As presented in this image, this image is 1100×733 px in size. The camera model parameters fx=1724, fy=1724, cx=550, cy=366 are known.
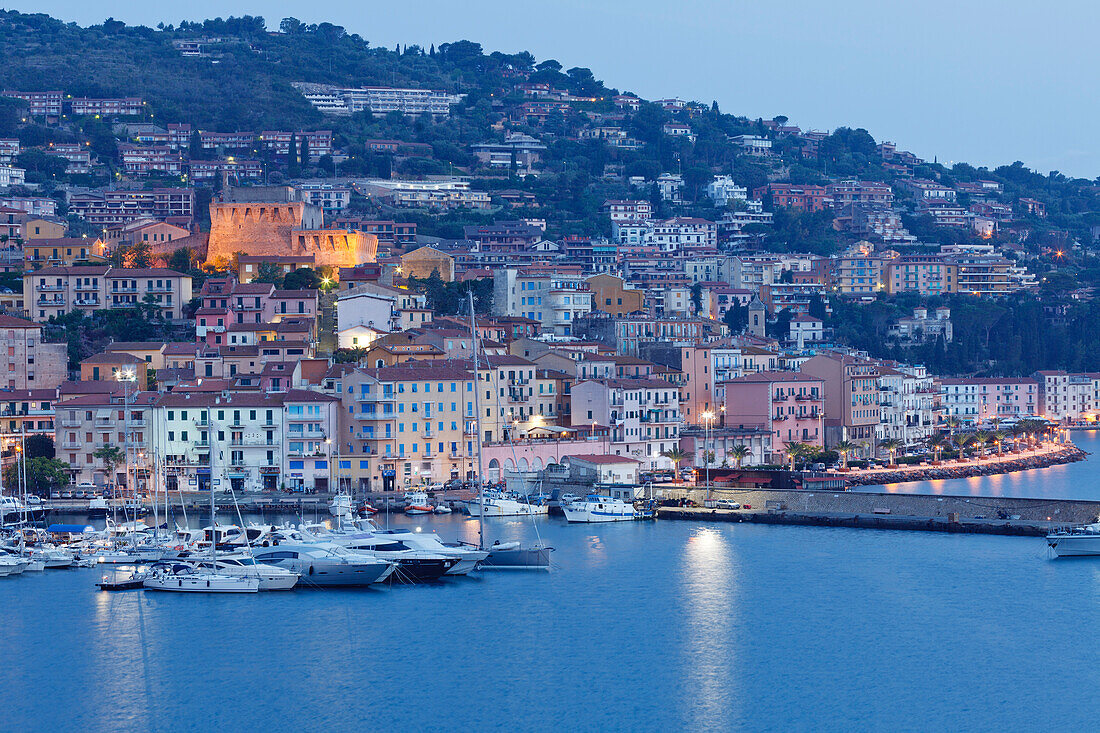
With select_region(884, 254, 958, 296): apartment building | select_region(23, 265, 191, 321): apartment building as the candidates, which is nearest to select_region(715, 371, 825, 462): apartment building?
select_region(23, 265, 191, 321): apartment building

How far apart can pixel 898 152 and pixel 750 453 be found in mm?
79390

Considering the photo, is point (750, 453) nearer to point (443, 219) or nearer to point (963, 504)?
point (963, 504)

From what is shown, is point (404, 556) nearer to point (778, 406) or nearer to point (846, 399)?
point (778, 406)

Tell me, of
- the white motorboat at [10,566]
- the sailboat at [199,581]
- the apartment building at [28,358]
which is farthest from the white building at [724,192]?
the sailboat at [199,581]

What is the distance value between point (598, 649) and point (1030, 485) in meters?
25.3

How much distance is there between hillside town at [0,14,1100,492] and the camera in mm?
42156

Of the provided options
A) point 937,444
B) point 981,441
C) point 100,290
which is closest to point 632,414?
point 937,444

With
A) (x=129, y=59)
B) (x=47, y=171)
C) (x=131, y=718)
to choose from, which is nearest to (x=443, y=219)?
(x=47, y=171)

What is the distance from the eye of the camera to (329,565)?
3041cm

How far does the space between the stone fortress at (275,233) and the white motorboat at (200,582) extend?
3065 cm

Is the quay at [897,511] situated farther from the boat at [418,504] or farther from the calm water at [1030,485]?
the calm water at [1030,485]

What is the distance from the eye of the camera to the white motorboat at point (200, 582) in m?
30.0

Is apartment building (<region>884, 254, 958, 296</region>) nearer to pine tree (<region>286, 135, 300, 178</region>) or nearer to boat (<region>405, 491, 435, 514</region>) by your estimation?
A: pine tree (<region>286, 135, 300, 178</region>)

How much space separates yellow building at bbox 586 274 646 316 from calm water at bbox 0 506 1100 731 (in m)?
29.0
